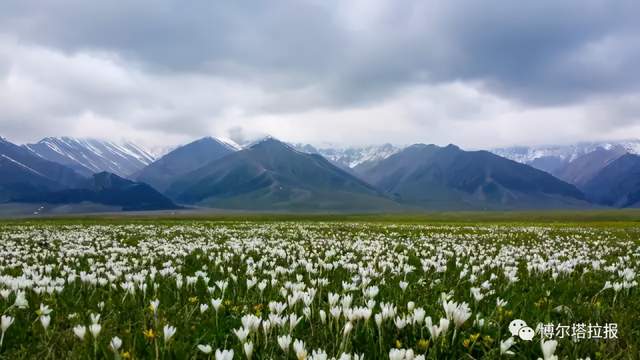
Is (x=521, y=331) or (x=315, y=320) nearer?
(x=521, y=331)

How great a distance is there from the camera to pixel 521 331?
4.95 m

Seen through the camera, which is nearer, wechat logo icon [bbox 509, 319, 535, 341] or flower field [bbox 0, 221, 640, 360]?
flower field [bbox 0, 221, 640, 360]

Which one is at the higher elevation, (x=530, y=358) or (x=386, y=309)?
(x=386, y=309)

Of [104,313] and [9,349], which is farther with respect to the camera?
[104,313]

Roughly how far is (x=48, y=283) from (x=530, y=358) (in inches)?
268

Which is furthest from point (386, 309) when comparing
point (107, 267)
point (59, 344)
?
point (107, 267)

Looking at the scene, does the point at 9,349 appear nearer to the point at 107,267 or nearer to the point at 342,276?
the point at 107,267

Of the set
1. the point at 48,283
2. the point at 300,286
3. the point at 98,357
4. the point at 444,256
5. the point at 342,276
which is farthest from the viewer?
the point at 444,256

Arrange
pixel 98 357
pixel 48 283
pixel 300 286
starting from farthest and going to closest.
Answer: pixel 48 283 → pixel 300 286 → pixel 98 357

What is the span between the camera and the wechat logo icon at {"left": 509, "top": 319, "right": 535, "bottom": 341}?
484cm

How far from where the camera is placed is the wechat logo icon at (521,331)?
4.84 m

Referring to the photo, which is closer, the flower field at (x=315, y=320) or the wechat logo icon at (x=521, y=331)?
the flower field at (x=315, y=320)

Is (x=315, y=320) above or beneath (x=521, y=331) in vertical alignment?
beneath

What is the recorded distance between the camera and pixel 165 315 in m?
6.26
